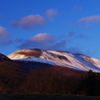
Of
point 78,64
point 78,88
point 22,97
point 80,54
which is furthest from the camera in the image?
point 80,54

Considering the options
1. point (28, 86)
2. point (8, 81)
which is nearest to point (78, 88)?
point (28, 86)

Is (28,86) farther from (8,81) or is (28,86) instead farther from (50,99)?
(50,99)

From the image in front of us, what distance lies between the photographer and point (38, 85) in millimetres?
43344

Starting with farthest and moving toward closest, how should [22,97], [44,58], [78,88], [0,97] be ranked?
[44,58], [78,88], [22,97], [0,97]

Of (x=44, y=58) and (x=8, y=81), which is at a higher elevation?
(x=44, y=58)

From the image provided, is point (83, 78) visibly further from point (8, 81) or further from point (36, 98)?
point (36, 98)

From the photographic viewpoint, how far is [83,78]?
44.0 m

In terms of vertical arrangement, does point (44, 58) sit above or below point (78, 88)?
above

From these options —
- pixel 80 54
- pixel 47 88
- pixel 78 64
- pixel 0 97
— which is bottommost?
pixel 0 97

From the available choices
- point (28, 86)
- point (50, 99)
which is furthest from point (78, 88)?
point (50, 99)

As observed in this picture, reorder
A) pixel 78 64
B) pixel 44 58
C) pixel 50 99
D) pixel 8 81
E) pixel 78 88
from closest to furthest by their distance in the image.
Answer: pixel 50 99 < pixel 8 81 < pixel 78 88 < pixel 44 58 < pixel 78 64

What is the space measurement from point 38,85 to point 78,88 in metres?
6.57

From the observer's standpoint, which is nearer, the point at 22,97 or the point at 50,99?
the point at 22,97

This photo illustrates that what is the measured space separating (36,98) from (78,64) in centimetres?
15055
